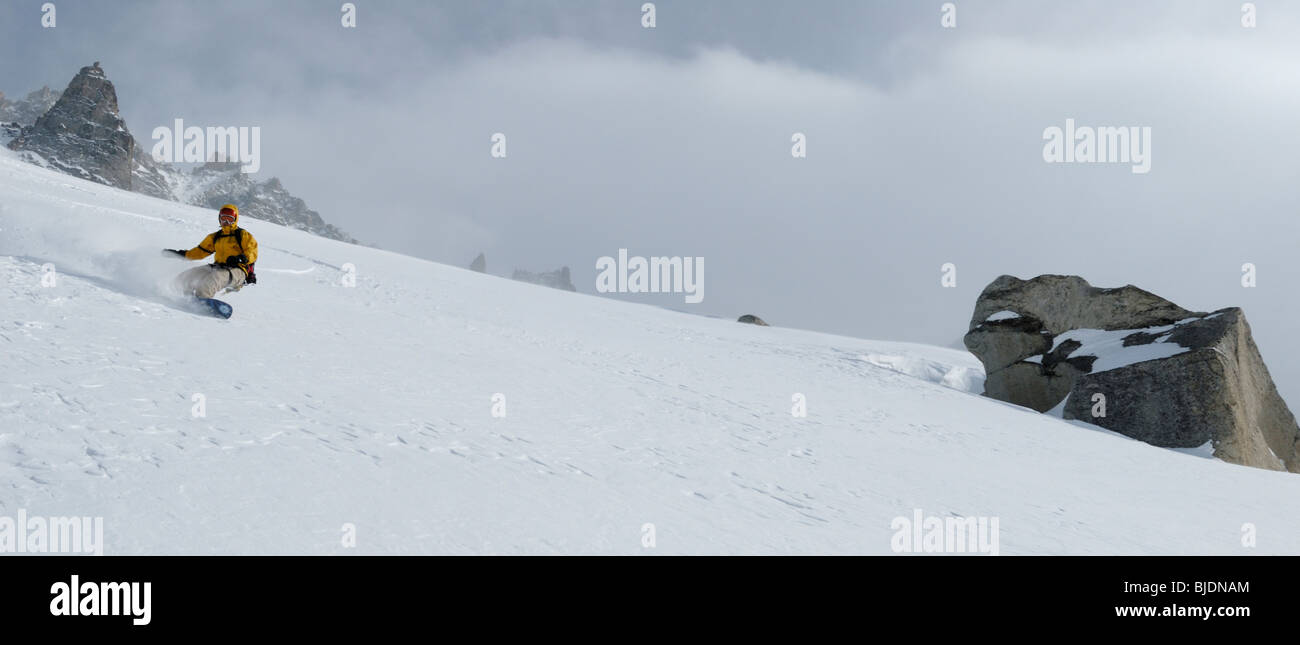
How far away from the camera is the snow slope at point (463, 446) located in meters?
3.92

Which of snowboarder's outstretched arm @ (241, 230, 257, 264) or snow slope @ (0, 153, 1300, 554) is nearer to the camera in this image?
snow slope @ (0, 153, 1300, 554)

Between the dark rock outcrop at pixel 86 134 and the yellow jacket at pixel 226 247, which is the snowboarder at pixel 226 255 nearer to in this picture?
the yellow jacket at pixel 226 247

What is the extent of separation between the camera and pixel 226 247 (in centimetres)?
977

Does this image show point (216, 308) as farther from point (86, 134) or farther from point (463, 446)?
point (86, 134)

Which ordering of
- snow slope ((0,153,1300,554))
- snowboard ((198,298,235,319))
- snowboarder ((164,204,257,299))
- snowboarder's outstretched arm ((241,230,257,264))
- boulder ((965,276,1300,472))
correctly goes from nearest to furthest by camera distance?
snow slope ((0,153,1300,554)) → snowboard ((198,298,235,319)) → snowboarder ((164,204,257,299)) → snowboarder's outstretched arm ((241,230,257,264)) → boulder ((965,276,1300,472))

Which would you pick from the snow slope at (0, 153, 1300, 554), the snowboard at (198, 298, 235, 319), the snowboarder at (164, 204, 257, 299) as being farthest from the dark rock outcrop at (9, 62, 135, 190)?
the snow slope at (0, 153, 1300, 554)

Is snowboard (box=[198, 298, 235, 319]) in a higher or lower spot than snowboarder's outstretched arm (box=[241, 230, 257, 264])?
lower

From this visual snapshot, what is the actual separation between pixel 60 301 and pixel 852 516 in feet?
28.3

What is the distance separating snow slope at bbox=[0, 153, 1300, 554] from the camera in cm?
392

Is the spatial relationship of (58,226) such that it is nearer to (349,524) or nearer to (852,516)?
(349,524)

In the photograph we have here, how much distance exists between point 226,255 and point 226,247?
162 millimetres

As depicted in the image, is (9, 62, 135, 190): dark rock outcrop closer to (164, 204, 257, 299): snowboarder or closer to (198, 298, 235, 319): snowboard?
(164, 204, 257, 299): snowboarder

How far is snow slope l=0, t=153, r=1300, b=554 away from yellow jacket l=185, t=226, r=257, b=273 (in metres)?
0.45

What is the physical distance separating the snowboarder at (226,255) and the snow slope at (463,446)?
0.49 meters
